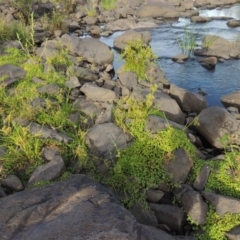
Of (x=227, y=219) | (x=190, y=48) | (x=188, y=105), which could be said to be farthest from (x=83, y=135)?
(x=190, y=48)

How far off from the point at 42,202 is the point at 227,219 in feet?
6.27

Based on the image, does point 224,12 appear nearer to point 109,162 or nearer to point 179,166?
point 179,166

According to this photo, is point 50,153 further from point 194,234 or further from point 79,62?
point 79,62

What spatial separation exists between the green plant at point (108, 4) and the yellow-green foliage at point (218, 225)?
473 inches

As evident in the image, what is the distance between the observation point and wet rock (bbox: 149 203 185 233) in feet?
10.6

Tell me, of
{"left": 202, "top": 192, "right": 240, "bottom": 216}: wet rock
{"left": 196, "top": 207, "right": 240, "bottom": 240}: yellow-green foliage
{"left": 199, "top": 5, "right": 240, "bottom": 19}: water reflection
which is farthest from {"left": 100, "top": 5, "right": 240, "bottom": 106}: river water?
{"left": 196, "top": 207, "right": 240, "bottom": 240}: yellow-green foliage

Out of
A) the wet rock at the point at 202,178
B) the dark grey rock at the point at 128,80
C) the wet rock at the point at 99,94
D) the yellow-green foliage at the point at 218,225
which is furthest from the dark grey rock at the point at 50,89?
the yellow-green foliage at the point at 218,225

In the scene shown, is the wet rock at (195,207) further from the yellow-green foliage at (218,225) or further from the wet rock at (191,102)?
the wet rock at (191,102)

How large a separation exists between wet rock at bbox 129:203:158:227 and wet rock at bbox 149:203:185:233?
110mm

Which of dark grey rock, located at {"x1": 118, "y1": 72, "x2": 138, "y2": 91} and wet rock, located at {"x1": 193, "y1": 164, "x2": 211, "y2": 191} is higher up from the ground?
dark grey rock, located at {"x1": 118, "y1": 72, "x2": 138, "y2": 91}

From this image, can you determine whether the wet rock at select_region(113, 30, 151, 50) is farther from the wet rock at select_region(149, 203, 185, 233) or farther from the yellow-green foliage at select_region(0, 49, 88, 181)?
the wet rock at select_region(149, 203, 185, 233)

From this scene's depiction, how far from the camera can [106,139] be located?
3.97m

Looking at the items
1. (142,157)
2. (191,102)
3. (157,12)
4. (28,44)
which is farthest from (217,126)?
(157,12)

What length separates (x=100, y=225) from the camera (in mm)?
2076
